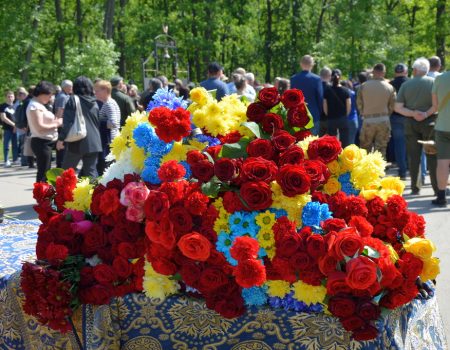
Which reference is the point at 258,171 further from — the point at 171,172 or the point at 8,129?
the point at 8,129

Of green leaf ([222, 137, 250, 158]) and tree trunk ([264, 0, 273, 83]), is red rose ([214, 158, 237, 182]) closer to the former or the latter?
green leaf ([222, 137, 250, 158])

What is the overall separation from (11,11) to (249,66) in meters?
18.3

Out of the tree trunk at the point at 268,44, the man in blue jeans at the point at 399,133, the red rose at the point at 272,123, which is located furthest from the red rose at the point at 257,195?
the tree trunk at the point at 268,44

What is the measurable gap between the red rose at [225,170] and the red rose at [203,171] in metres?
0.07

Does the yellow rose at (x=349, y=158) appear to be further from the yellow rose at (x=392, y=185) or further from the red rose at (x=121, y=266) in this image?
the red rose at (x=121, y=266)

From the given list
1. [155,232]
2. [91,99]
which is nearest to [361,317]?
[155,232]

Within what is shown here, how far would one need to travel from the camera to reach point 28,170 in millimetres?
15430

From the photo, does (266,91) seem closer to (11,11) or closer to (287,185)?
(287,185)

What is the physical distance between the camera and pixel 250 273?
110 inches

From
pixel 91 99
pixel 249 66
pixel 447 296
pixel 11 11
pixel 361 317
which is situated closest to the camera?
pixel 361 317

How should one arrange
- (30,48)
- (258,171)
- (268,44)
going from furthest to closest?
(268,44)
(30,48)
(258,171)

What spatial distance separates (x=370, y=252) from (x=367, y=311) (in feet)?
0.76

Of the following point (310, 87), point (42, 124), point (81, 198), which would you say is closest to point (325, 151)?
point (81, 198)

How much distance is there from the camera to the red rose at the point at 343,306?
2.71 meters
